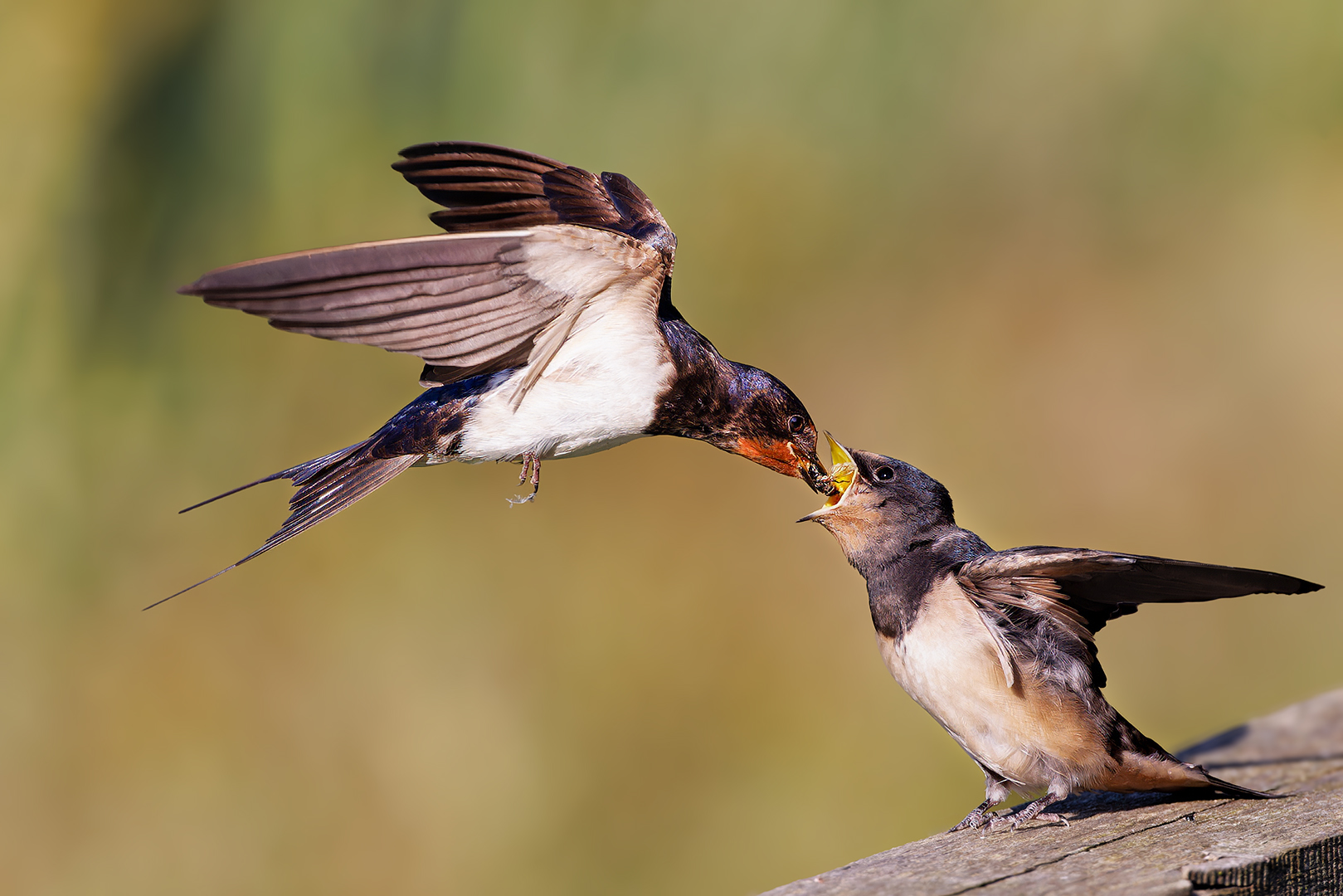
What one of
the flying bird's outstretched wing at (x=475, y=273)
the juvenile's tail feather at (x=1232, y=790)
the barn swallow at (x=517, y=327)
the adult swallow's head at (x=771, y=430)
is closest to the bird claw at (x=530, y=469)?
the barn swallow at (x=517, y=327)

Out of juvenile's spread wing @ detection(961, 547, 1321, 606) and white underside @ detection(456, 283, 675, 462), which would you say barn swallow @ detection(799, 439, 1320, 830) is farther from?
white underside @ detection(456, 283, 675, 462)

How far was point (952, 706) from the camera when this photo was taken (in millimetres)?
1797

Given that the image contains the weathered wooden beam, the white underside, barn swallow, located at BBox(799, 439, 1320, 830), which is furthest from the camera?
the white underside

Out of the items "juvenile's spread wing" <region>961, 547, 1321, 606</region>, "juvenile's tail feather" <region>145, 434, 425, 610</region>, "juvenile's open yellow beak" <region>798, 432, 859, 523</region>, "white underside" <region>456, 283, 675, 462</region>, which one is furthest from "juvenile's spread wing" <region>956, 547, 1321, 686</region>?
"juvenile's tail feather" <region>145, 434, 425, 610</region>

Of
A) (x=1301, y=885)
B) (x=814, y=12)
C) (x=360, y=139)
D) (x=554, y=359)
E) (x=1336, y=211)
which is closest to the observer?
(x=1301, y=885)

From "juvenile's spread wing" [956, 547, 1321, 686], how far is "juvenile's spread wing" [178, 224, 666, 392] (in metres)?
0.75

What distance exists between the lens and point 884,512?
2049mm

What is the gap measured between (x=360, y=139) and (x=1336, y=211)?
392 cm

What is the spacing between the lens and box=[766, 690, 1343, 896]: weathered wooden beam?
143cm

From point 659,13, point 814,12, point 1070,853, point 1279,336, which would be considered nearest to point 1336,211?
point 1279,336

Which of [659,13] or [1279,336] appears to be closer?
[1279,336]

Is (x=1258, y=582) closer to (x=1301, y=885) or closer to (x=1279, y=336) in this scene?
(x=1301, y=885)

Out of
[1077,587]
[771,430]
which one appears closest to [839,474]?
[771,430]

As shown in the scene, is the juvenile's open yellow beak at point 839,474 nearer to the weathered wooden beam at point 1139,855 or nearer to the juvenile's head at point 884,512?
the juvenile's head at point 884,512
